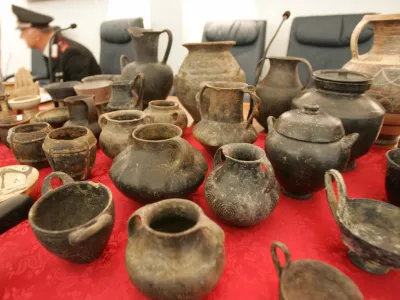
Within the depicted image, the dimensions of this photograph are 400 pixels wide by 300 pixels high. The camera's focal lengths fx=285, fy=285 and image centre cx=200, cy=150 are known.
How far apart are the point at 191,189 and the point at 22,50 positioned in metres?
5.81

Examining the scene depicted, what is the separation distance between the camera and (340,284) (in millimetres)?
803

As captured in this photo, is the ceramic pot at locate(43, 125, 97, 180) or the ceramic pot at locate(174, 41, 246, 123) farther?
the ceramic pot at locate(174, 41, 246, 123)

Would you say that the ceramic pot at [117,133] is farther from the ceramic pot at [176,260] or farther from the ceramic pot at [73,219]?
the ceramic pot at [176,260]

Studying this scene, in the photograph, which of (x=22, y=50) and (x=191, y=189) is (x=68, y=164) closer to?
(x=191, y=189)

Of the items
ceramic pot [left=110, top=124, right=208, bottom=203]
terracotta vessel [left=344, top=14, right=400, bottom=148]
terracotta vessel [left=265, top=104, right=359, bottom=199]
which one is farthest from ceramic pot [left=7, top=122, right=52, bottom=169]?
terracotta vessel [left=344, top=14, right=400, bottom=148]

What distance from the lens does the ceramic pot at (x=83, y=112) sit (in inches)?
63.2

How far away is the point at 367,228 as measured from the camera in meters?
1.02

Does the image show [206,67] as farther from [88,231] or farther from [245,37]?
[245,37]

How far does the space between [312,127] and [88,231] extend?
2.87 ft

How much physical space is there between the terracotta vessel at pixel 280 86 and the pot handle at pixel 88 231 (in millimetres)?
1232

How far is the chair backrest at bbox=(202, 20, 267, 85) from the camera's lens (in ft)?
10.4

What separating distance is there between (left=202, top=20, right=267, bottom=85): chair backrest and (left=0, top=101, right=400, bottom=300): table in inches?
91.9

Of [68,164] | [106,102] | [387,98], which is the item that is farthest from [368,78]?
[106,102]

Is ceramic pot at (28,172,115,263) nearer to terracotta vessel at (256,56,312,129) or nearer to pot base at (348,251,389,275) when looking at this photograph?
pot base at (348,251,389,275)
